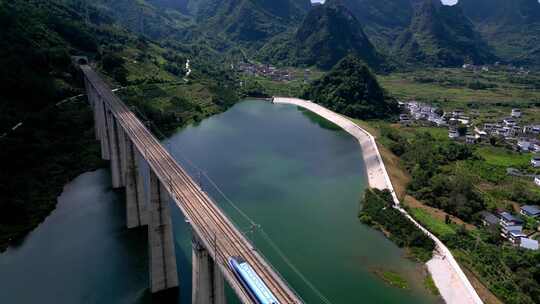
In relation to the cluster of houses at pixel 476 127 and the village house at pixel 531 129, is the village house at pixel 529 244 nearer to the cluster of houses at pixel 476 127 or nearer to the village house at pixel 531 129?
the cluster of houses at pixel 476 127

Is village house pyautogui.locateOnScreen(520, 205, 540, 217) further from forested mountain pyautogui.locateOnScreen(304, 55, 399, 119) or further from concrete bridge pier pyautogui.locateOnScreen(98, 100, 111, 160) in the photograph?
forested mountain pyautogui.locateOnScreen(304, 55, 399, 119)

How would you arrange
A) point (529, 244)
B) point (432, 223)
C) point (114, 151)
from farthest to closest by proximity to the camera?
1. point (114, 151)
2. point (432, 223)
3. point (529, 244)

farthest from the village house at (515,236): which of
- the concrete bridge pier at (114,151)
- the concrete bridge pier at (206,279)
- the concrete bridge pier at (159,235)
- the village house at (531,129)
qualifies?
the village house at (531,129)

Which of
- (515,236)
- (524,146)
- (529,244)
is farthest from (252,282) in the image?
(524,146)

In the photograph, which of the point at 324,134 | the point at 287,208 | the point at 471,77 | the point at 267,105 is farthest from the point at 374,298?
the point at 471,77

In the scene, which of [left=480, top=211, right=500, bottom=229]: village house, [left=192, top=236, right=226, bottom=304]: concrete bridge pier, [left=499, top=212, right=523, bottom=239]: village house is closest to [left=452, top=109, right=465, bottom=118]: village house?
[left=480, top=211, right=500, bottom=229]: village house

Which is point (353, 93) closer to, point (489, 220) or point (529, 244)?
point (489, 220)
